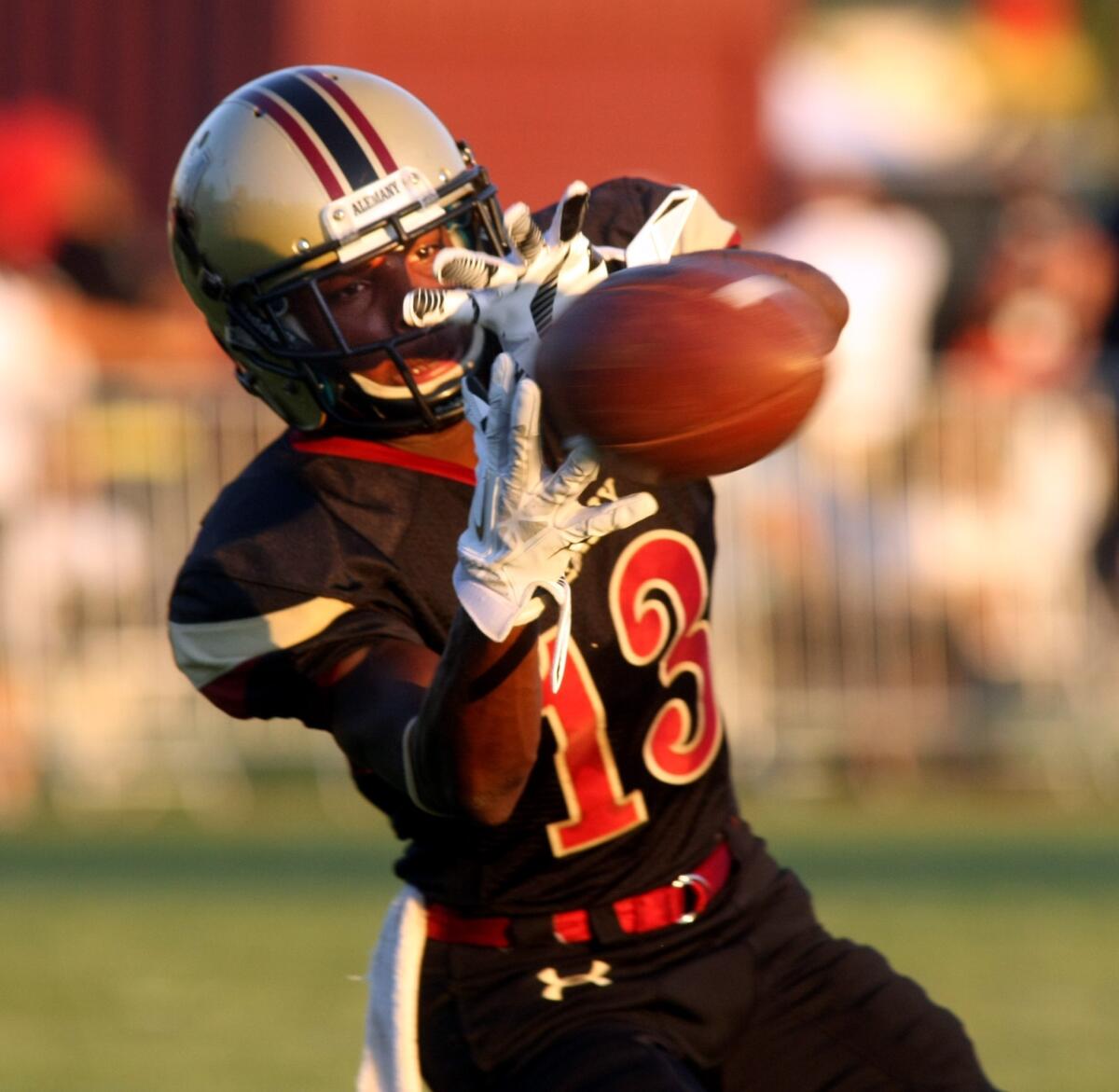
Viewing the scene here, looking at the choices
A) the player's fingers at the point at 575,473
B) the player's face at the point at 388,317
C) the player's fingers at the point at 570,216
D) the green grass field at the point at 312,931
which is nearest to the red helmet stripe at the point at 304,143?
the player's face at the point at 388,317

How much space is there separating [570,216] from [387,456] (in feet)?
2.17

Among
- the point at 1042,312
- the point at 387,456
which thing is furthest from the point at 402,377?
the point at 1042,312

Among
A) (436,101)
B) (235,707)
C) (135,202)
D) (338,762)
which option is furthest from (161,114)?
(235,707)

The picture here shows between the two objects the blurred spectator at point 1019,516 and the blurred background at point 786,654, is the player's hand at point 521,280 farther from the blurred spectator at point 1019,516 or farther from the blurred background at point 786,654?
the blurred spectator at point 1019,516

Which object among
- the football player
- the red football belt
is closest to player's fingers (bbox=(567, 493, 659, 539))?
the football player

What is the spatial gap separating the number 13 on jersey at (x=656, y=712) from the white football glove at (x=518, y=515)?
56 centimetres

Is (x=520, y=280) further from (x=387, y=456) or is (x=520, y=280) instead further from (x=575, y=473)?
(x=387, y=456)

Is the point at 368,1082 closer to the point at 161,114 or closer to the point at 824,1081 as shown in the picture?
the point at 824,1081

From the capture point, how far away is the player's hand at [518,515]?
251 cm

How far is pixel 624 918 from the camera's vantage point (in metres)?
3.27

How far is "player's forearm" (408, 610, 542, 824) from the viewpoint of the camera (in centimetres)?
267

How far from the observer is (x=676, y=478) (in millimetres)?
2574

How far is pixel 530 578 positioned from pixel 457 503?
0.67m

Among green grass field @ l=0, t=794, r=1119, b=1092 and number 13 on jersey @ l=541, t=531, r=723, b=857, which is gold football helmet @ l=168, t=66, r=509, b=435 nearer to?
number 13 on jersey @ l=541, t=531, r=723, b=857
